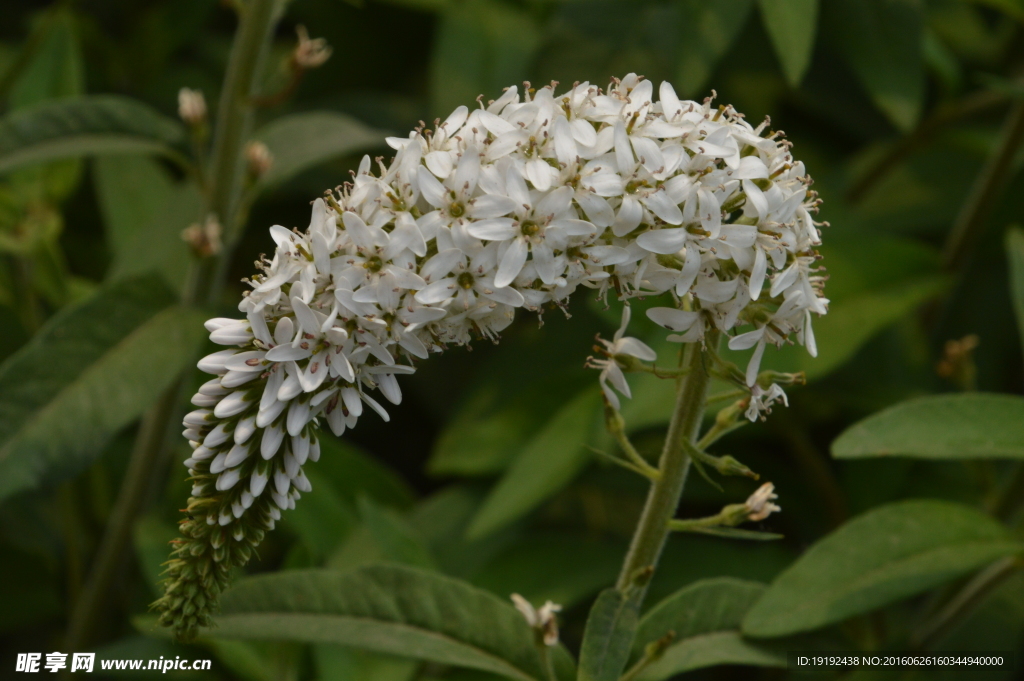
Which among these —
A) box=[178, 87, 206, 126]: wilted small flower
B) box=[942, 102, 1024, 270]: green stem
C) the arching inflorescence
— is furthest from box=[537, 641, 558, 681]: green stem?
box=[942, 102, 1024, 270]: green stem

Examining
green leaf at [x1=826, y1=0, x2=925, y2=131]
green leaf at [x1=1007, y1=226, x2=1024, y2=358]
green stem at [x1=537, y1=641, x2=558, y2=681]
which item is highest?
green leaf at [x1=826, y1=0, x2=925, y2=131]

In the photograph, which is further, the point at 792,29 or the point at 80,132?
the point at 80,132

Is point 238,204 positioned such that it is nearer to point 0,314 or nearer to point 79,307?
point 79,307

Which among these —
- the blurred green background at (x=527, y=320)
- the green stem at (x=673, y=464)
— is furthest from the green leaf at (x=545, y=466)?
the green stem at (x=673, y=464)

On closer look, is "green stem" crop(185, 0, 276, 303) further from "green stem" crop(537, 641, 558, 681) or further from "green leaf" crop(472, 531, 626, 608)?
"green stem" crop(537, 641, 558, 681)

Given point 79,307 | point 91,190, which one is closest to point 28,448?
point 79,307

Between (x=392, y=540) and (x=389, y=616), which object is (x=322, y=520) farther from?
(x=389, y=616)

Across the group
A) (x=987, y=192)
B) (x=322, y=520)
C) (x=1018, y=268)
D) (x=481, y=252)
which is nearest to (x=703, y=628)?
(x=481, y=252)
